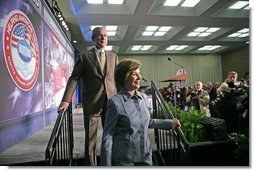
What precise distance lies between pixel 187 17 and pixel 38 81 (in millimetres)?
1570

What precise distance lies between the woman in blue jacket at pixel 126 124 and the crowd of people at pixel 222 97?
835 millimetres

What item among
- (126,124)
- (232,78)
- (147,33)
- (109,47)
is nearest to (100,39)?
(109,47)

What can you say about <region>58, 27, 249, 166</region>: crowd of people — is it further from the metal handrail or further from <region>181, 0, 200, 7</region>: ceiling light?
<region>181, 0, 200, 7</region>: ceiling light

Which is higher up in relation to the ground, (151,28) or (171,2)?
(171,2)

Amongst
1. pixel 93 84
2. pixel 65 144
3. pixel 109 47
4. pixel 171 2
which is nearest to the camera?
pixel 93 84

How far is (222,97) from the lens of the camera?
2.13m

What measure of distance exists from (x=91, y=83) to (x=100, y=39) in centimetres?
32

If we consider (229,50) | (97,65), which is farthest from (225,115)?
(97,65)

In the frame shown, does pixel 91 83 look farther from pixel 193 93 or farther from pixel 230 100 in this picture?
pixel 230 100

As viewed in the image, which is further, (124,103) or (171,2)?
(171,2)

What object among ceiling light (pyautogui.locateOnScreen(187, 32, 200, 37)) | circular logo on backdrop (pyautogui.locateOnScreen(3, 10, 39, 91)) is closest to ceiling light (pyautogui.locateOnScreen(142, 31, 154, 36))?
ceiling light (pyautogui.locateOnScreen(187, 32, 200, 37))

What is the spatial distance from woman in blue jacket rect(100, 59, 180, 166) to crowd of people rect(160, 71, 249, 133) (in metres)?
0.84

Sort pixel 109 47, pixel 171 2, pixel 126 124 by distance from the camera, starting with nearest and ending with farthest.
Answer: pixel 126 124 → pixel 109 47 → pixel 171 2

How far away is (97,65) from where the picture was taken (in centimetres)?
172
